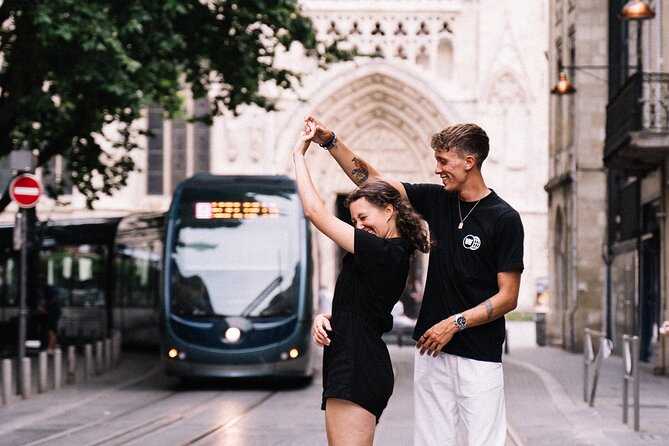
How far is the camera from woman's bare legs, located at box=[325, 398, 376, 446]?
518 centimetres

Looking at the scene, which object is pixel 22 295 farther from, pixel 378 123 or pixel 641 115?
pixel 378 123

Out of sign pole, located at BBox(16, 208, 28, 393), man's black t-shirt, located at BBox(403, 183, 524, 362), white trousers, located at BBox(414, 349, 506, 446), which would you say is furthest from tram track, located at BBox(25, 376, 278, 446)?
man's black t-shirt, located at BBox(403, 183, 524, 362)

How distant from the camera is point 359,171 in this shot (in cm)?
582

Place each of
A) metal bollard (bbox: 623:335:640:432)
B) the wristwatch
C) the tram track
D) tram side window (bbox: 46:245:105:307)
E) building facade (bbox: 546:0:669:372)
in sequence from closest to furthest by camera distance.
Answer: the wristwatch → the tram track → metal bollard (bbox: 623:335:640:432) → building facade (bbox: 546:0:669:372) → tram side window (bbox: 46:245:105:307)

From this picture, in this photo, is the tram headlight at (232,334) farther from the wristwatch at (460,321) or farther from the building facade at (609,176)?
the wristwatch at (460,321)

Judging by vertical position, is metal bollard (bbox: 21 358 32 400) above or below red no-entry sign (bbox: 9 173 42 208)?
below

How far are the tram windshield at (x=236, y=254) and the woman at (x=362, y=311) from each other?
1258 centimetres

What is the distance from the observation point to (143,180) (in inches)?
1929

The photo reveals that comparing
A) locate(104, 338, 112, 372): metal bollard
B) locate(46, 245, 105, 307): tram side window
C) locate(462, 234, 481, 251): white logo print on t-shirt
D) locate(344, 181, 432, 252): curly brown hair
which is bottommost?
locate(104, 338, 112, 372): metal bollard

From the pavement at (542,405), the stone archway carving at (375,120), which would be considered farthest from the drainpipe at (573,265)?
the stone archway carving at (375,120)

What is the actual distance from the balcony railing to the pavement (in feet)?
10.8

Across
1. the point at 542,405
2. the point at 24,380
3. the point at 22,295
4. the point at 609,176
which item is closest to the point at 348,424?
the point at 542,405

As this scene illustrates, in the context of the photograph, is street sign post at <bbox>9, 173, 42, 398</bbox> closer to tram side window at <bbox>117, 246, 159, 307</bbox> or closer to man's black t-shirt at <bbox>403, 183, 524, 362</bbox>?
tram side window at <bbox>117, 246, 159, 307</bbox>

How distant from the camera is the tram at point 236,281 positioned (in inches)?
697
